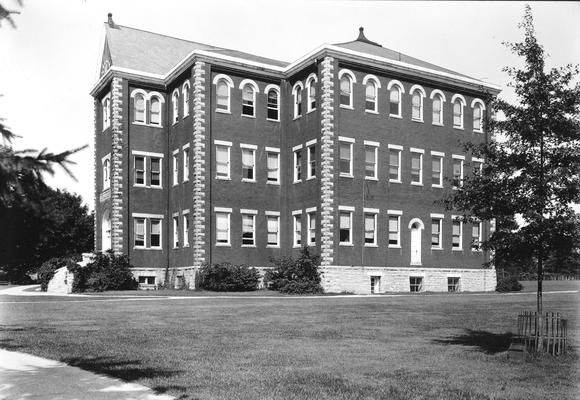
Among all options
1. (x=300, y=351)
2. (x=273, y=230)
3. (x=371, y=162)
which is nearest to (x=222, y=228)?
(x=273, y=230)

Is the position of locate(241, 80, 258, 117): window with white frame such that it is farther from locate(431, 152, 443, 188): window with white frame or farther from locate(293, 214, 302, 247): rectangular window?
locate(431, 152, 443, 188): window with white frame

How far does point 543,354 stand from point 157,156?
32.0 meters

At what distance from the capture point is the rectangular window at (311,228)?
3647cm

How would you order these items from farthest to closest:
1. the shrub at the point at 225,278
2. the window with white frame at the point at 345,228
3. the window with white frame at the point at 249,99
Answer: the window with white frame at the point at 249,99, the window with white frame at the point at 345,228, the shrub at the point at 225,278

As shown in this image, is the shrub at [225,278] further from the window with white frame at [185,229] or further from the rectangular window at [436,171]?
the rectangular window at [436,171]

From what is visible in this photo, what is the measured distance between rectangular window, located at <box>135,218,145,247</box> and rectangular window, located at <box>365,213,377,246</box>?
45.1ft

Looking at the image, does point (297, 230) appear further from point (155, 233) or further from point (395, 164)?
point (155, 233)

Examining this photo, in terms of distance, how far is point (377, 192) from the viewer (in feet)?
121

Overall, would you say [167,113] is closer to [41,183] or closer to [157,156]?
[157,156]

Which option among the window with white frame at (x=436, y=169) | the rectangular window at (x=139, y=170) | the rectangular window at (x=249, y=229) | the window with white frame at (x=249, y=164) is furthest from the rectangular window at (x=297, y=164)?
the rectangular window at (x=139, y=170)

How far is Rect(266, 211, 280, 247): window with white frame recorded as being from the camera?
38.9m

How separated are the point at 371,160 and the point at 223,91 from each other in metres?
9.31

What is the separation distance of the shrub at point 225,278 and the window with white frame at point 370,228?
21.7ft

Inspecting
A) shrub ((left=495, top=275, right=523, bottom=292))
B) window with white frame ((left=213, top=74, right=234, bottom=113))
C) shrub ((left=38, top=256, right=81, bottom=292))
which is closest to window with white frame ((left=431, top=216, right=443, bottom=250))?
shrub ((left=495, top=275, right=523, bottom=292))
